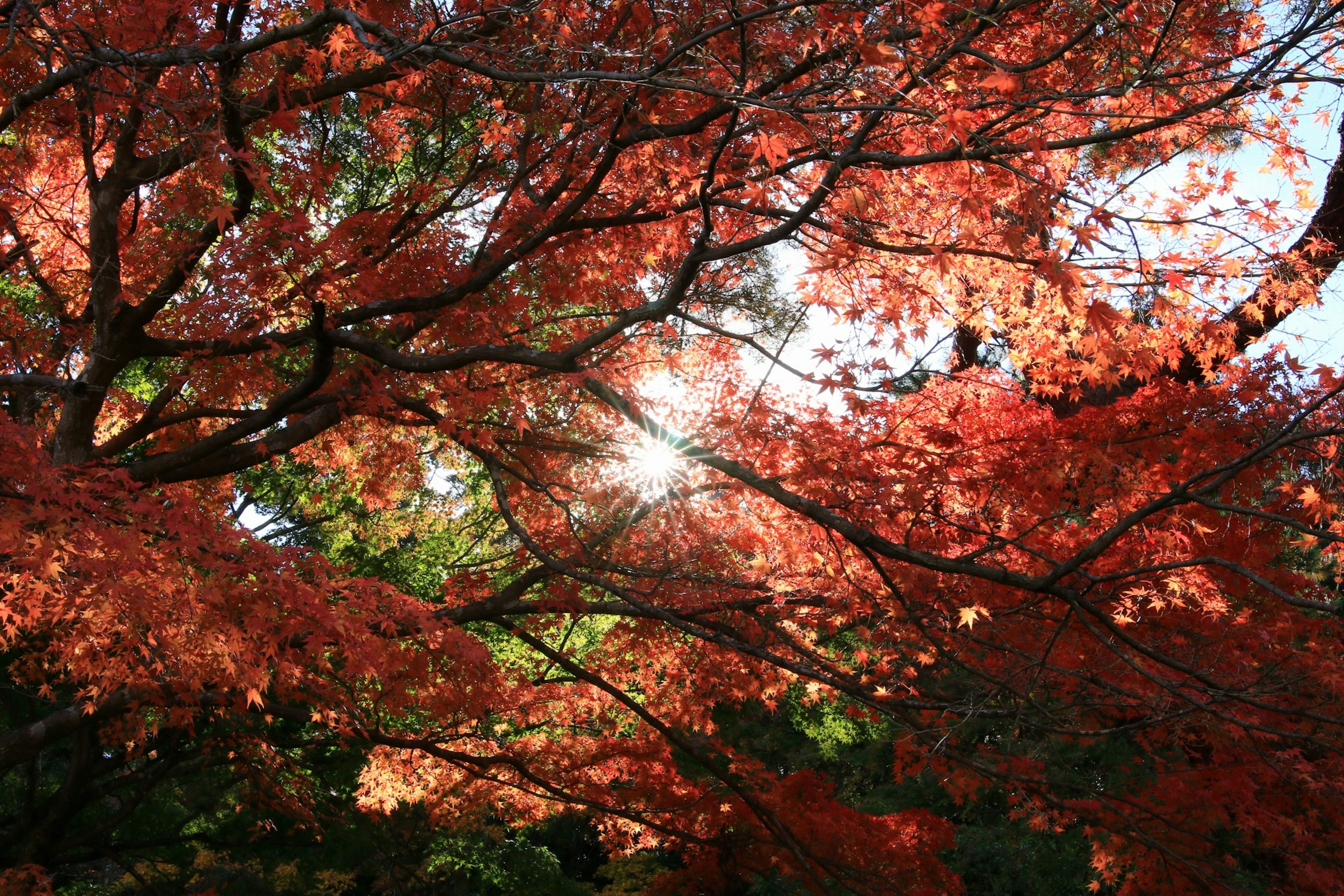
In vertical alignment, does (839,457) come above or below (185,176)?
below

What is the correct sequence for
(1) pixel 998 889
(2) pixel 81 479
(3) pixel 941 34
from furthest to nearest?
(1) pixel 998 889, (2) pixel 81 479, (3) pixel 941 34

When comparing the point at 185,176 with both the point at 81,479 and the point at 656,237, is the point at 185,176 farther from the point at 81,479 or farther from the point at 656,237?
the point at 656,237

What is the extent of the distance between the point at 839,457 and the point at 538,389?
3245mm

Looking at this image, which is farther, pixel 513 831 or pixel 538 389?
pixel 513 831

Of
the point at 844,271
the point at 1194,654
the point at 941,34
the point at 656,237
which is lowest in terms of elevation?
the point at 1194,654

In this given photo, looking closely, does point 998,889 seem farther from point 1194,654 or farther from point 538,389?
point 538,389

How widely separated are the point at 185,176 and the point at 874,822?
670 cm

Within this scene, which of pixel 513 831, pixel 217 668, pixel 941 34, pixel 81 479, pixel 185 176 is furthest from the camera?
pixel 513 831

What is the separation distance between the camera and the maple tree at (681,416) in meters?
3.58

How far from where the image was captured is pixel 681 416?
6.89 m

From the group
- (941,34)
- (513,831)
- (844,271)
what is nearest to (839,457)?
(844,271)

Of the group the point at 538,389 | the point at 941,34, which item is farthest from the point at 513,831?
the point at 941,34

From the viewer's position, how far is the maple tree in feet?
11.8

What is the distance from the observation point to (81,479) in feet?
13.8
